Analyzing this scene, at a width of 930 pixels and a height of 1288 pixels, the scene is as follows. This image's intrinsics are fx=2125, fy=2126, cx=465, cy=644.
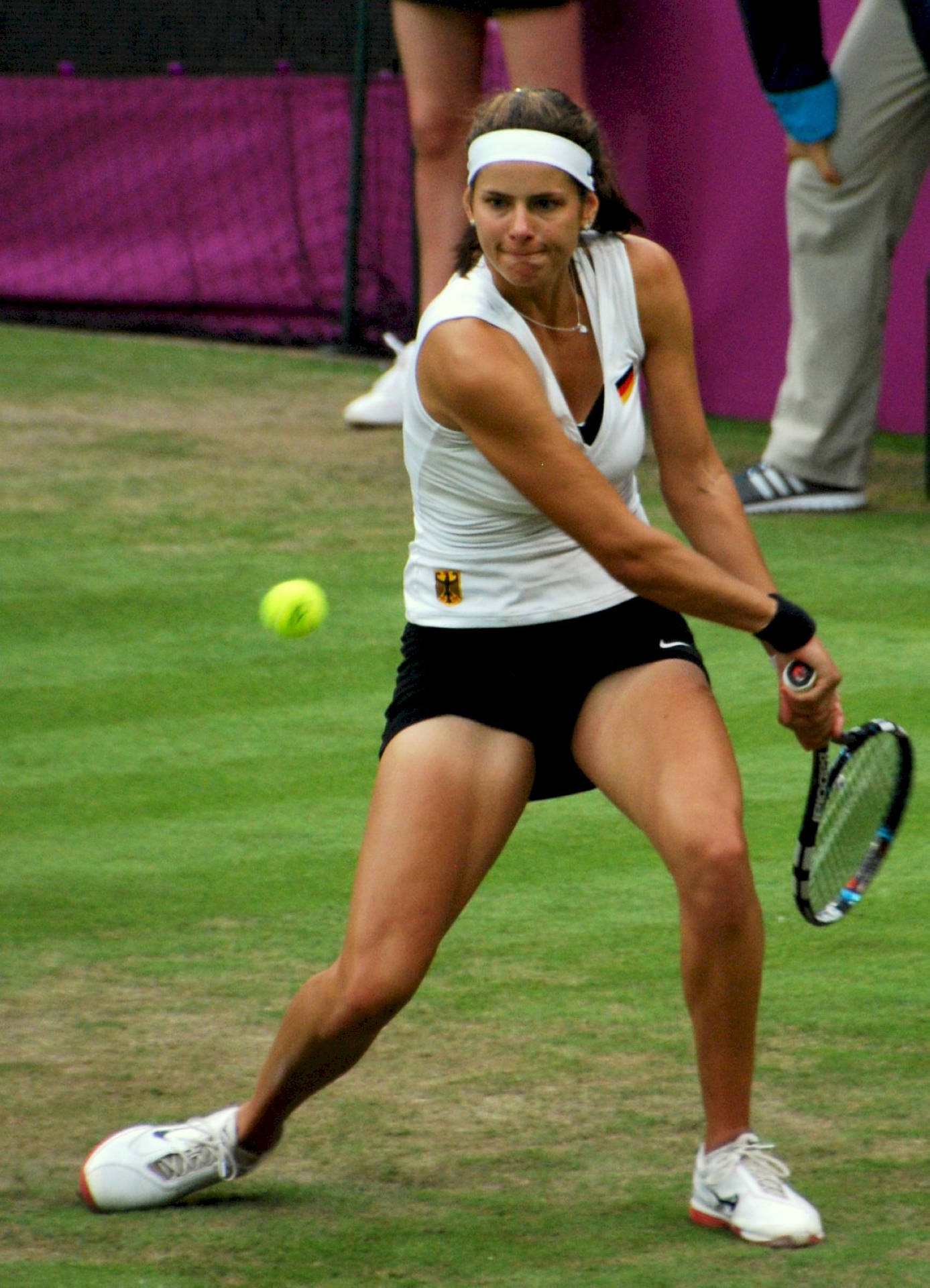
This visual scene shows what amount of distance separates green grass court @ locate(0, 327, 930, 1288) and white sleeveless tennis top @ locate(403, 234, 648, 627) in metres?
0.86

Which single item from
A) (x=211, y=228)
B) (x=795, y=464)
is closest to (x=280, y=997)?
(x=795, y=464)

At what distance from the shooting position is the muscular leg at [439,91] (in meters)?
8.34

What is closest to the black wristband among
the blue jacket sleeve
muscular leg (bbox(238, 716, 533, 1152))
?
muscular leg (bbox(238, 716, 533, 1152))

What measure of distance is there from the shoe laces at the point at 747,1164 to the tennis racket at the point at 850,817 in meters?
0.39

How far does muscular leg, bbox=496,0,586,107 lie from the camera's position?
8438 mm

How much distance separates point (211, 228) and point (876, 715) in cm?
781

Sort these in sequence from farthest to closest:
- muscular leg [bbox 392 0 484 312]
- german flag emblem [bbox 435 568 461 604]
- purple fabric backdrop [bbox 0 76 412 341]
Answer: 1. purple fabric backdrop [bbox 0 76 412 341]
2. muscular leg [bbox 392 0 484 312]
3. german flag emblem [bbox 435 568 461 604]

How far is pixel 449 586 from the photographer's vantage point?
3.33 metres

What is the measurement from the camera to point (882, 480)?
8.59 m

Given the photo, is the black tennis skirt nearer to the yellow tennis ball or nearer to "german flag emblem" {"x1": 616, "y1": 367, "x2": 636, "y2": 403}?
"german flag emblem" {"x1": 616, "y1": 367, "x2": 636, "y2": 403}

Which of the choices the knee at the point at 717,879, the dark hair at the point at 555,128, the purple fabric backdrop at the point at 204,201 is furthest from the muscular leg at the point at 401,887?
the purple fabric backdrop at the point at 204,201

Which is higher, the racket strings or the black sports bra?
the black sports bra

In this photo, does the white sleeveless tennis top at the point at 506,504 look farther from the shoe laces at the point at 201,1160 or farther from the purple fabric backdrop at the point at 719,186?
the purple fabric backdrop at the point at 719,186

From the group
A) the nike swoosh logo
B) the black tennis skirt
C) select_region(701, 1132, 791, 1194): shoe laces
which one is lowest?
the nike swoosh logo
